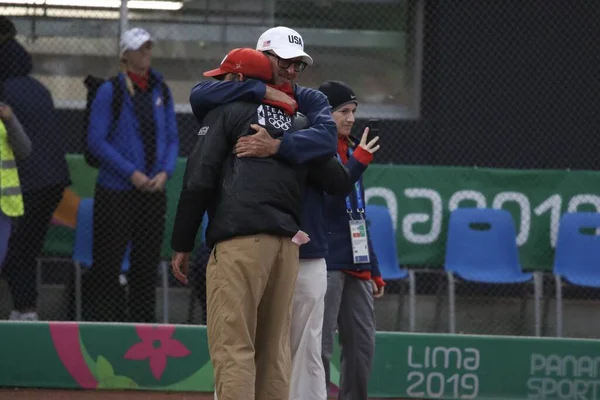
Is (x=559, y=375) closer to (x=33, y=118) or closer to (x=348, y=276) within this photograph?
(x=348, y=276)

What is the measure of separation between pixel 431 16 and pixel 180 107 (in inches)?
87.7

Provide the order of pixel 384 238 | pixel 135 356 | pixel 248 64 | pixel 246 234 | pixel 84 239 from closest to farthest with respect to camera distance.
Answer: pixel 246 234
pixel 248 64
pixel 135 356
pixel 84 239
pixel 384 238

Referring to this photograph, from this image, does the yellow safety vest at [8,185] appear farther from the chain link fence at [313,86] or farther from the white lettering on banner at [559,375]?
the white lettering on banner at [559,375]

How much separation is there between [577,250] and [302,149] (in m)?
4.45

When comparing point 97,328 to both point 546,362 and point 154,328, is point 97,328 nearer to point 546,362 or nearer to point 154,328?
point 154,328

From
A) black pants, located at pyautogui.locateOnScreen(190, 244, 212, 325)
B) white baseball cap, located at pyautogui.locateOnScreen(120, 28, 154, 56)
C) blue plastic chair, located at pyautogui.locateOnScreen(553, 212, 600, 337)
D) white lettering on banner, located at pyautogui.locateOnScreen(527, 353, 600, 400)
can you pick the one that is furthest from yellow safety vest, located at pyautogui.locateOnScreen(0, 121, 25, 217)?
blue plastic chair, located at pyautogui.locateOnScreen(553, 212, 600, 337)

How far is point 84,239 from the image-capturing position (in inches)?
348

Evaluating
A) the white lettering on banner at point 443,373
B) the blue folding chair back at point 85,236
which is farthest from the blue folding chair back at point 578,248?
the blue folding chair back at point 85,236

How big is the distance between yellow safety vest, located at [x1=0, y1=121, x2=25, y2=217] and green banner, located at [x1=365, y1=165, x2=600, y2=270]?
2677mm

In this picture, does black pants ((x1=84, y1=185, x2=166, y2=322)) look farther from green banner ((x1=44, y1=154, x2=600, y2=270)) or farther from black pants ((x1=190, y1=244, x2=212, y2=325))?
green banner ((x1=44, y1=154, x2=600, y2=270))

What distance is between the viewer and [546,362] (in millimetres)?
7867

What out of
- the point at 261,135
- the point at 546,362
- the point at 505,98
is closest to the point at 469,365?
the point at 546,362

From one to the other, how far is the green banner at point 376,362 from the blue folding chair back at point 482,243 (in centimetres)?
119

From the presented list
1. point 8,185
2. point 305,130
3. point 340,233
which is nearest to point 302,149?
point 305,130
